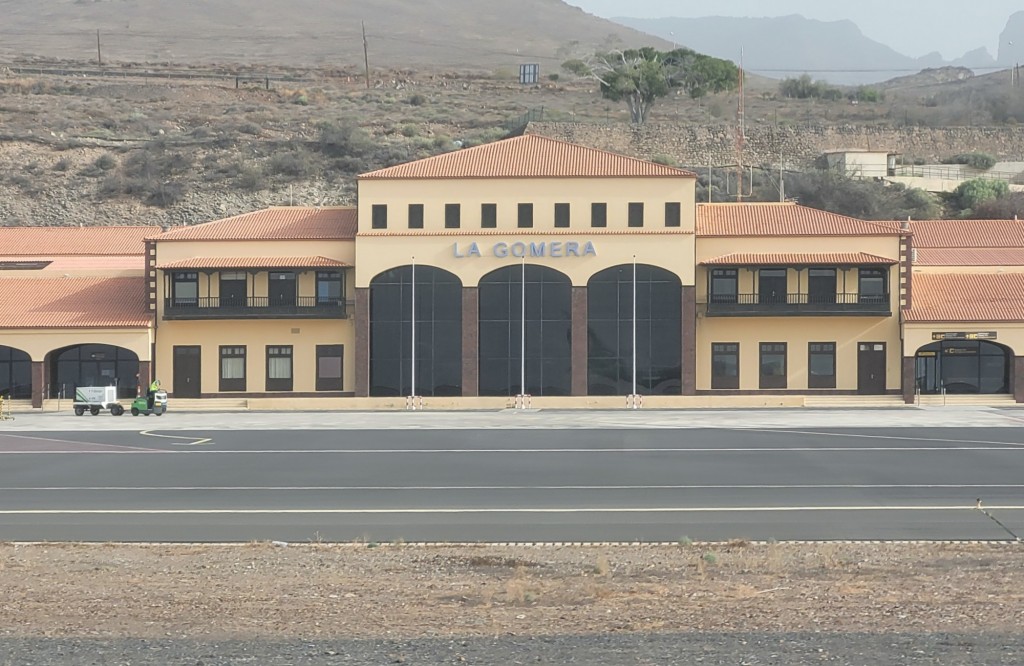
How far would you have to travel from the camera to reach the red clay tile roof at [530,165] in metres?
67.1

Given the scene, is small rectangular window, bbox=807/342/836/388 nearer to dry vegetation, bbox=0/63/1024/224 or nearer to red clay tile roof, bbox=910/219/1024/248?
red clay tile roof, bbox=910/219/1024/248

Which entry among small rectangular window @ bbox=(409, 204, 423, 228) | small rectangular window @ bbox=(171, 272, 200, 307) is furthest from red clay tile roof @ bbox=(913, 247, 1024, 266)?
small rectangular window @ bbox=(171, 272, 200, 307)

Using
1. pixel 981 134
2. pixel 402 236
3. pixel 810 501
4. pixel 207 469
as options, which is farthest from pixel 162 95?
pixel 810 501

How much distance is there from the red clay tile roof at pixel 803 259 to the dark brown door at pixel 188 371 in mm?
24743

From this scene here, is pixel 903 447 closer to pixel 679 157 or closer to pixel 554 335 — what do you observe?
pixel 554 335

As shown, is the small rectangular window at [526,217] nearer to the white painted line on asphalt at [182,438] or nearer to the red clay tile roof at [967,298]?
the red clay tile roof at [967,298]

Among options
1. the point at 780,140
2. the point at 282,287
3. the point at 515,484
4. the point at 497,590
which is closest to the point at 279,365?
the point at 282,287

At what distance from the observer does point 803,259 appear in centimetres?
6688

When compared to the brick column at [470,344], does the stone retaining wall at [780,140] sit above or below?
above

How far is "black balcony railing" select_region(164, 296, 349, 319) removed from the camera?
6844 cm

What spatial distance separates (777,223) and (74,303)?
3451 cm

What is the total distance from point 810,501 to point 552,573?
407 inches

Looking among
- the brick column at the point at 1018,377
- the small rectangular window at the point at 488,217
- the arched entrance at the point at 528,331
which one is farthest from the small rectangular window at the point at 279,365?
the brick column at the point at 1018,377

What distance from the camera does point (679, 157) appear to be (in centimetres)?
12400
